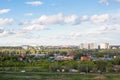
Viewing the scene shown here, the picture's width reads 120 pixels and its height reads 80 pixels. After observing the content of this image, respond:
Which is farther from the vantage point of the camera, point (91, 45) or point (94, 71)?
point (91, 45)

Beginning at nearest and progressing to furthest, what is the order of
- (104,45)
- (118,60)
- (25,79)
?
(25,79) → (118,60) → (104,45)

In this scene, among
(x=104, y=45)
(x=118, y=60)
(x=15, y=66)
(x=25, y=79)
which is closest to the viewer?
(x=25, y=79)

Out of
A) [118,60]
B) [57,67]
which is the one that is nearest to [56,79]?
[57,67]

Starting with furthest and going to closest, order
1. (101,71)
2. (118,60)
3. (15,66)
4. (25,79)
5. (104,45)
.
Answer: (104,45)
(118,60)
(15,66)
(101,71)
(25,79)

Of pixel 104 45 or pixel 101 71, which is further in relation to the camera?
pixel 104 45

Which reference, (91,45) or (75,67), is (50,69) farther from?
(91,45)

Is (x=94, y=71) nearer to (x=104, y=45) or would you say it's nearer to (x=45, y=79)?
(x=45, y=79)

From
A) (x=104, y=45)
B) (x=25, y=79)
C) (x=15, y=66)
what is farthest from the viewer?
(x=104, y=45)

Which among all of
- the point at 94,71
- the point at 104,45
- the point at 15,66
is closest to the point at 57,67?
the point at 94,71

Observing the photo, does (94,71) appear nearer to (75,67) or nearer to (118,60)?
(75,67)
